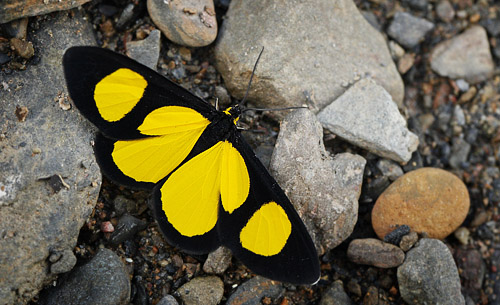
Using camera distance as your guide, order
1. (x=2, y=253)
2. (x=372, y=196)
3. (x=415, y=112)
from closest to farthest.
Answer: (x=2, y=253) → (x=372, y=196) → (x=415, y=112)

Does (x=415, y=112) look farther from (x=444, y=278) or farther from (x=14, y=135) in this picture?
(x=14, y=135)

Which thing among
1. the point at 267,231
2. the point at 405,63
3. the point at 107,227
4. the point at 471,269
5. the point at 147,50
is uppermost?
the point at 147,50

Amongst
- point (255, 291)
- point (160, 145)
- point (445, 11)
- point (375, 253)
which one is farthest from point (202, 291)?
point (445, 11)

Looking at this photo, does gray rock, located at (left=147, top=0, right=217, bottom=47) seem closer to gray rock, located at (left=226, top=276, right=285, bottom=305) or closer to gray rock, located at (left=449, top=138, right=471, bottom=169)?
gray rock, located at (left=226, top=276, right=285, bottom=305)

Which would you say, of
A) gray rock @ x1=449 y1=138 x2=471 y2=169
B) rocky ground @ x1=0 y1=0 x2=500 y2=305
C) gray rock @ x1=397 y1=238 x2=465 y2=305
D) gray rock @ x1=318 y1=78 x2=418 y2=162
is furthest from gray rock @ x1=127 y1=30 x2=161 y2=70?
gray rock @ x1=449 y1=138 x2=471 y2=169

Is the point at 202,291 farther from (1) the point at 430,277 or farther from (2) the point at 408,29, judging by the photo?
(2) the point at 408,29

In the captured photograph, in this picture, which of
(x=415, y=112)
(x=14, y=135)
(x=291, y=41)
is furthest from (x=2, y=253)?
(x=415, y=112)

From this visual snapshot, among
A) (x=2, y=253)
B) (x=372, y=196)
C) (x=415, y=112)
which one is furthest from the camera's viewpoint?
(x=415, y=112)
